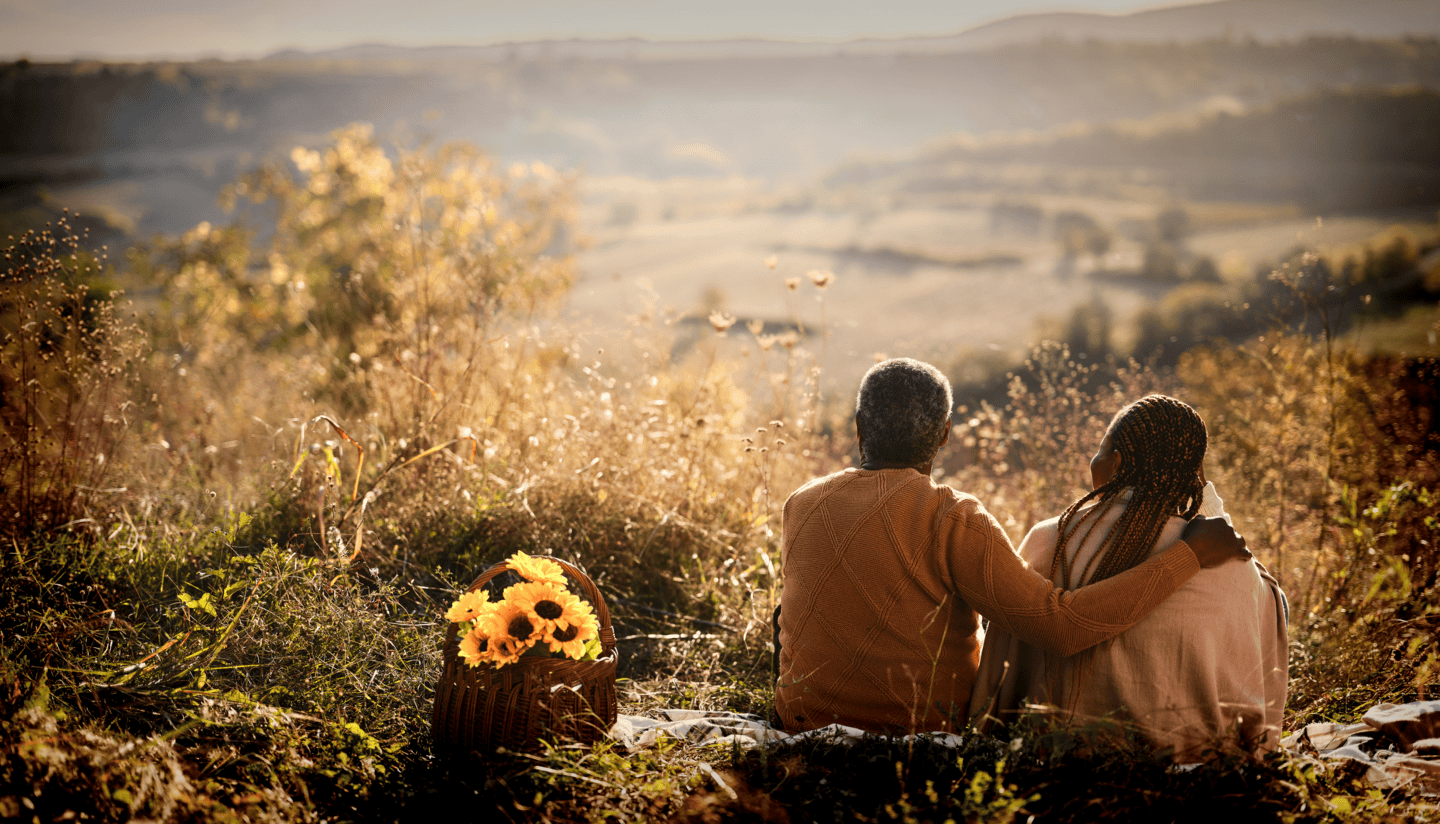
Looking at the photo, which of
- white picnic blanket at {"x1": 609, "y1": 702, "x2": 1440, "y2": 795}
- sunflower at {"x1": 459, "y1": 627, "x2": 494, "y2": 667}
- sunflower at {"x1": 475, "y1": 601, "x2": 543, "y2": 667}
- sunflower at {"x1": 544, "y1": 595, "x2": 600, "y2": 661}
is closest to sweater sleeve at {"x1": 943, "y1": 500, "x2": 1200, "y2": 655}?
white picnic blanket at {"x1": 609, "y1": 702, "x2": 1440, "y2": 795}

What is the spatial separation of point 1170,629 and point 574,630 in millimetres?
1609

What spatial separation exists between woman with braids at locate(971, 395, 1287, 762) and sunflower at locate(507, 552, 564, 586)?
4.11 feet

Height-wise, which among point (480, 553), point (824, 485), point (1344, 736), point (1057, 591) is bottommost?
point (480, 553)

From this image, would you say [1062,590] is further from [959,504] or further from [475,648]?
[475,648]

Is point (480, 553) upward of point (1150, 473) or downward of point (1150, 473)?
downward

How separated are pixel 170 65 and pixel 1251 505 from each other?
25.1 m

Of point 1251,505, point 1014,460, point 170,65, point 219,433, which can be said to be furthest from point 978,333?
point 170,65

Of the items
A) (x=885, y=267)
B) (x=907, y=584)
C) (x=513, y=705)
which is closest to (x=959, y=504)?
(x=907, y=584)

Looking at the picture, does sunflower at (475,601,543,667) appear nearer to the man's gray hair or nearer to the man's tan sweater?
the man's tan sweater

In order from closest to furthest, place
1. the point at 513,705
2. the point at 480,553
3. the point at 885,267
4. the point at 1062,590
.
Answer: the point at 1062,590, the point at 513,705, the point at 480,553, the point at 885,267

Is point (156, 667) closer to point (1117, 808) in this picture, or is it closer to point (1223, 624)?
point (1117, 808)

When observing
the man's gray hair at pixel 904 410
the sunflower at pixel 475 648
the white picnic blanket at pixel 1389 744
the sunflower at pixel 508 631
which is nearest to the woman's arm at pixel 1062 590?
the man's gray hair at pixel 904 410

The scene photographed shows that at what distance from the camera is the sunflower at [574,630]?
213cm

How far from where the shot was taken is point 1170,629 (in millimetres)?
2016
